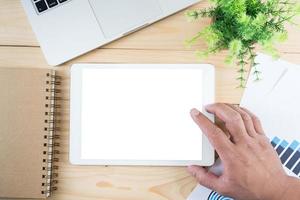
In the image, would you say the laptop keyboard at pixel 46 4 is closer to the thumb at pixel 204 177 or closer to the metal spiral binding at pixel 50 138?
the metal spiral binding at pixel 50 138

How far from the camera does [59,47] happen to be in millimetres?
733

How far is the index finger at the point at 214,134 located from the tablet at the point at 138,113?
24 mm

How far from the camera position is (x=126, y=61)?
0.75 m

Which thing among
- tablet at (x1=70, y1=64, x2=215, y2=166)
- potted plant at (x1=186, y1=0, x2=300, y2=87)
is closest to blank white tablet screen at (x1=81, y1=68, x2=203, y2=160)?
tablet at (x1=70, y1=64, x2=215, y2=166)

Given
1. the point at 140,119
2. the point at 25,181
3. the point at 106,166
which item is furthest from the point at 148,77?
the point at 25,181

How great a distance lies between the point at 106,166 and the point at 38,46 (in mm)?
268

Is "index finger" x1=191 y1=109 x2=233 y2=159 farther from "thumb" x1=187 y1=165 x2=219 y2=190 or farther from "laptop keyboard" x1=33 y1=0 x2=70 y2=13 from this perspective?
"laptop keyboard" x1=33 y1=0 x2=70 y2=13

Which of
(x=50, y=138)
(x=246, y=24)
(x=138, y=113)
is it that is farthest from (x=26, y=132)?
(x=246, y=24)

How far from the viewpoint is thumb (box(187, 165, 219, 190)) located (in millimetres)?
699

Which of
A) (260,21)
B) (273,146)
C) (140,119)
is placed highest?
(260,21)

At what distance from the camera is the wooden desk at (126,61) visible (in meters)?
0.75

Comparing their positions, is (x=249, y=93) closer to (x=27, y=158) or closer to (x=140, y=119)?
(x=140, y=119)

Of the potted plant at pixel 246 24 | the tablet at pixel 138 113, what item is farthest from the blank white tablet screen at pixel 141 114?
the potted plant at pixel 246 24

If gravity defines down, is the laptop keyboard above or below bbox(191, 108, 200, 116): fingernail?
above
